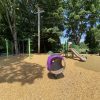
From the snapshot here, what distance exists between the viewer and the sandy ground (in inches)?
304

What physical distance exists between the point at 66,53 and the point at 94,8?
414 inches

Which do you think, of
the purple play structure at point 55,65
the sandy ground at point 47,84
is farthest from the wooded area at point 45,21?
the sandy ground at point 47,84

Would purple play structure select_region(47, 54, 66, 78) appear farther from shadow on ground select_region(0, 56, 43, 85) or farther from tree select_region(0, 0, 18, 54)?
tree select_region(0, 0, 18, 54)

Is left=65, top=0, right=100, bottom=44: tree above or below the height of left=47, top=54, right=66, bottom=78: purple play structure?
above

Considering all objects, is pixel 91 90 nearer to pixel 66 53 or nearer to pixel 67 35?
pixel 66 53

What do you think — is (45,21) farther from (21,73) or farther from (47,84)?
(47,84)

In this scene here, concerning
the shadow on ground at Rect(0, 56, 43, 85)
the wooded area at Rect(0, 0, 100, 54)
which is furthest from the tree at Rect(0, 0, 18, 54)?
the shadow on ground at Rect(0, 56, 43, 85)

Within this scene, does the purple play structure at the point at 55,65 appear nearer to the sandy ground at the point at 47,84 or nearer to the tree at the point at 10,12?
the sandy ground at the point at 47,84

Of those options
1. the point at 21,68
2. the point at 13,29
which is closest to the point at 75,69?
the point at 21,68

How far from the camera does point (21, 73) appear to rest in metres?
10.1

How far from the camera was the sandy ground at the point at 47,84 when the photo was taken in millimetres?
7723

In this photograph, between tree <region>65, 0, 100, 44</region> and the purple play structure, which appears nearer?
the purple play structure

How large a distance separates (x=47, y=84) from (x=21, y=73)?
1853mm

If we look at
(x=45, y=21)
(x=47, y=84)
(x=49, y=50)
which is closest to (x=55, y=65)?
(x=47, y=84)
